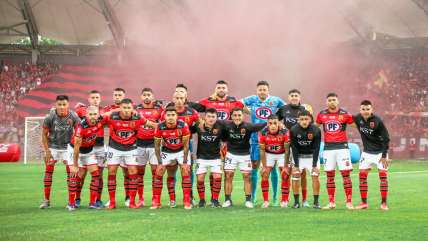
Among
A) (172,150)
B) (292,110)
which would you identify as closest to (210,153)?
(172,150)

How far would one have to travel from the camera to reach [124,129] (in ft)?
33.6

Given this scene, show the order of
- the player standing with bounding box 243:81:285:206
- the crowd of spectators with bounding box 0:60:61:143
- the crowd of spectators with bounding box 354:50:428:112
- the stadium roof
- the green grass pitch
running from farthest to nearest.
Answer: the crowd of spectators with bounding box 0:60:61:143 → the crowd of spectators with bounding box 354:50:428:112 → the stadium roof → the player standing with bounding box 243:81:285:206 → the green grass pitch

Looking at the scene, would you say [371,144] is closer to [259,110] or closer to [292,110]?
[292,110]

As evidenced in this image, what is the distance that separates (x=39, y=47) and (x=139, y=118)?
32.3m

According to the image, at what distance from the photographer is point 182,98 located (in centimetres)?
1055

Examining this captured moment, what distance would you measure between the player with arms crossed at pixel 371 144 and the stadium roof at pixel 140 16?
24826mm

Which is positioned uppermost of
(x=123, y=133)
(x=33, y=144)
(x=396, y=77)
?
(x=396, y=77)

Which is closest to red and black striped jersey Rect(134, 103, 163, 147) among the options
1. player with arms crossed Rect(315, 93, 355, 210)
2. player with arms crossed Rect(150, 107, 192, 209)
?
player with arms crossed Rect(150, 107, 192, 209)

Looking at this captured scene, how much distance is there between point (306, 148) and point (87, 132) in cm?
429

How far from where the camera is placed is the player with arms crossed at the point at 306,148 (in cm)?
1005

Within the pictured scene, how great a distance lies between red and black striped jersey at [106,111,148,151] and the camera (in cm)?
1020

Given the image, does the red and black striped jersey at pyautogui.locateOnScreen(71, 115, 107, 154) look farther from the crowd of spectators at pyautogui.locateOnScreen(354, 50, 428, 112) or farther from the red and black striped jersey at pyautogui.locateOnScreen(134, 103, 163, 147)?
the crowd of spectators at pyautogui.locateOnScreen(354, 50, 428, 112)

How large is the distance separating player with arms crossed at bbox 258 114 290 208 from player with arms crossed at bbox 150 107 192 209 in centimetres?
152

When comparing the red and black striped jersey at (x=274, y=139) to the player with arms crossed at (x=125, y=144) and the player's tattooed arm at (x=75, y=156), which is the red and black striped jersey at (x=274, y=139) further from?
the player's tattooed arm at (x=75, y=156)
